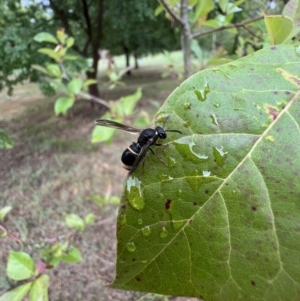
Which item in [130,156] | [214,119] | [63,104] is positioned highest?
[214,119]

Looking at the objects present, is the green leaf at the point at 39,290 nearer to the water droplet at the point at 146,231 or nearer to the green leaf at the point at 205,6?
the water droplet at the point at 146,231

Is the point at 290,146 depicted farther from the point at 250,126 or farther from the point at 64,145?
the point at 64,145

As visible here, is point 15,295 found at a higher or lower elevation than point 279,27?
lower

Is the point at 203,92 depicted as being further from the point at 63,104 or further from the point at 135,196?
the point at 63,104

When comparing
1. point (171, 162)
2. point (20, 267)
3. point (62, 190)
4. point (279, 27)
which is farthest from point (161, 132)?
point (62, 190)

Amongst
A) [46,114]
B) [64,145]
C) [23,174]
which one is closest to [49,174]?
[23,174]

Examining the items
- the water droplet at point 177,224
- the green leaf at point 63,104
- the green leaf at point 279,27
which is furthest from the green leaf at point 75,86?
the water droplet at point 177,224

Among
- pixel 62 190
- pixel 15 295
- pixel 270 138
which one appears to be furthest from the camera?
pixel 62 190
